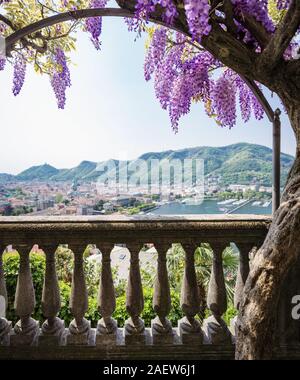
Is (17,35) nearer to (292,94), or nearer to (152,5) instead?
(152,5)

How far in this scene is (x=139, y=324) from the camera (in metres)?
1.87

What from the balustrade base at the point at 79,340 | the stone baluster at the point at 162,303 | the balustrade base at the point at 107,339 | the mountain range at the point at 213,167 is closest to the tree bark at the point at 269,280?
the stone baluster at the point at 162,303

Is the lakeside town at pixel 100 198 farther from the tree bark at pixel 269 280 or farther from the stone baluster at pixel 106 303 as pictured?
the tree bark at pixel 269 280

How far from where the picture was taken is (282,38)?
1.24 metres

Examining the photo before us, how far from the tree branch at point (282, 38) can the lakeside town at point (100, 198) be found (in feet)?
2.79

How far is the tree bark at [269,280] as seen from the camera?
1.31 metres

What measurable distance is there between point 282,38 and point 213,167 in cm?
203

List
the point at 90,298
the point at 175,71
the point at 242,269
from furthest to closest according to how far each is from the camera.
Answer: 1. the point at 90,298
2. the point at 175,71
3. the point at 242,269

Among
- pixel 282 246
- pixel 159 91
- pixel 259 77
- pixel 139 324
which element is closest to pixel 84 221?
pixel 139 324

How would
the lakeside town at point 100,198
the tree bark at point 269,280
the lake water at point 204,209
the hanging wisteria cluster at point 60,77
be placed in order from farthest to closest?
1. the hanging wisteria cluster at point 60,77
2. the lakeside town at point 100,198
3. the lake water at point 204,209
4. the tree bark at point 269,280

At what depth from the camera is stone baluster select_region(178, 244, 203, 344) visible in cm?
184

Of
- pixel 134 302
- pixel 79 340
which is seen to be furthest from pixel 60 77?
pixel 79 340

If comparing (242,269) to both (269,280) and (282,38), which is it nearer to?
(269,280)

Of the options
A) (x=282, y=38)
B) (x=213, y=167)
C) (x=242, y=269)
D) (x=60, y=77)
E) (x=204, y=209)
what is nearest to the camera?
(x=282, y=38)
